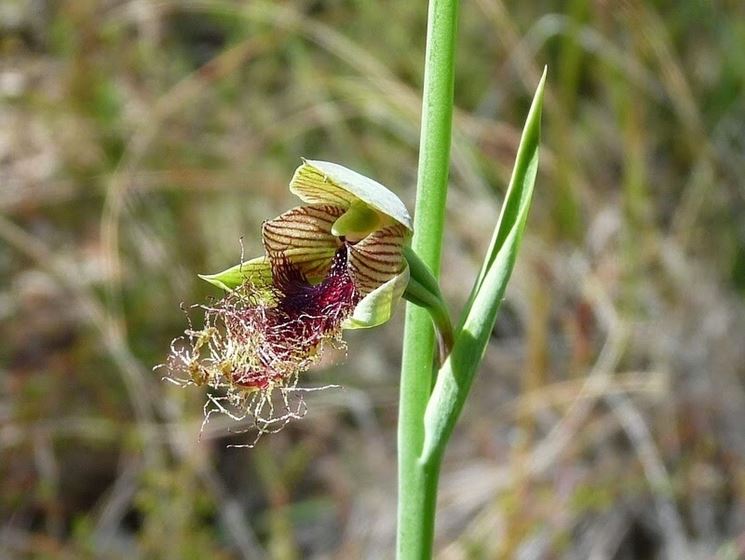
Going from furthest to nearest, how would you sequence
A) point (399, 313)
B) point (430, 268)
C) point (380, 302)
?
point (399, 313), point (430, 268), point (380, 302)

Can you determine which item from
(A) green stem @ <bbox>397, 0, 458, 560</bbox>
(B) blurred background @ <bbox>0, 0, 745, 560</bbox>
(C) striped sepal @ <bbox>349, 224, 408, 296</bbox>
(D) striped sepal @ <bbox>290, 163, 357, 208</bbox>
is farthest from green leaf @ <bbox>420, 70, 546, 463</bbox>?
(B) blurred background @ <bbox>0, 0, 745, 560</bbox>

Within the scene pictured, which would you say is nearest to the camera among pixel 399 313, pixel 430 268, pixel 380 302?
pixel 380 302

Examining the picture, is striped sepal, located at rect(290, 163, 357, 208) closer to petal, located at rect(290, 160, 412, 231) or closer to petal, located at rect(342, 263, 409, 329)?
petal, located at rect(290, 160, 412, 231)

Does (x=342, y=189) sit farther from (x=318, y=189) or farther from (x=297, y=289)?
(x=297, y=289)

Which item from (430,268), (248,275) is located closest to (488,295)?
(430,268)

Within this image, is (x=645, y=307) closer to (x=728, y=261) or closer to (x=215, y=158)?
(x=728, y=261)

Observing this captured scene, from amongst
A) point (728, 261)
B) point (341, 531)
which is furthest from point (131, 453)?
point (728, 261)

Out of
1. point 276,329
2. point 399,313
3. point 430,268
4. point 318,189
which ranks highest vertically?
point 318,189
